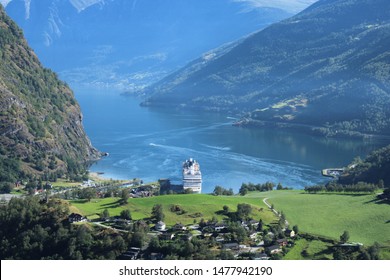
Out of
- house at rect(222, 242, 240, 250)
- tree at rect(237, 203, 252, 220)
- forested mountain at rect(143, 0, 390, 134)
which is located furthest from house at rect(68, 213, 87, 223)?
forested mountain at rect(143, 0, 390, 134)

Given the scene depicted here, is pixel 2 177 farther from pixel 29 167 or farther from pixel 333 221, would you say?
pixel 333 221

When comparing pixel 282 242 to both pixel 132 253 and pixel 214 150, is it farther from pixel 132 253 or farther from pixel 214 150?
pixel 214 150

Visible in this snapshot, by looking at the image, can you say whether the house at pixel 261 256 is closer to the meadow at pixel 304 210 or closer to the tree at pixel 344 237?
the tree at pixel 344 237

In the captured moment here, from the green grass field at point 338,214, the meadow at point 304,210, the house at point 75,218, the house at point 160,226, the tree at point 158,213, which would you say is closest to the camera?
the house at point 160,226

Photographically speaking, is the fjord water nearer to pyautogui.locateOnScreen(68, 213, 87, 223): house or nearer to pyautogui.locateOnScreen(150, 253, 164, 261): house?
pyautogui.locateOnScreen(68, 213, 87, 223): house

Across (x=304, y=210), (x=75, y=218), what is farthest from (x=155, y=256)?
(x=304, y=210)

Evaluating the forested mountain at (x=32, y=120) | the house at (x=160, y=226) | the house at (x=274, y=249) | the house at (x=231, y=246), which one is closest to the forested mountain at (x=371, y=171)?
the house at (x=274, y=249)
